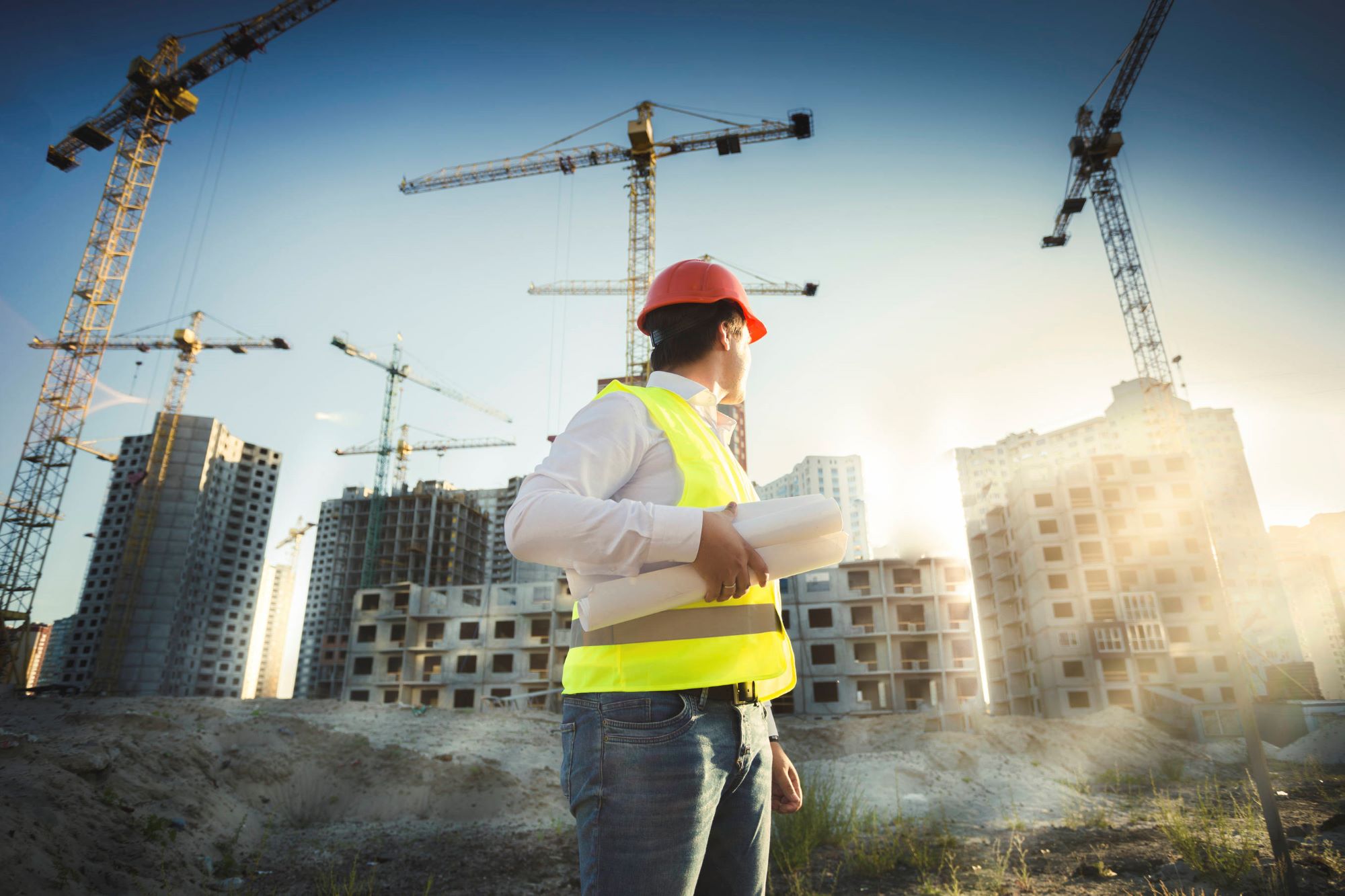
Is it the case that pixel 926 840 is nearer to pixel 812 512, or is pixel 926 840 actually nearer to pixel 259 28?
pixel 812 512

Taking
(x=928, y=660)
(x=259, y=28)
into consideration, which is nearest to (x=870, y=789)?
(x=928, y=660)

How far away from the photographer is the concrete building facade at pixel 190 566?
5966 cm

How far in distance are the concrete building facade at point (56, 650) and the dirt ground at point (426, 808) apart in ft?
194

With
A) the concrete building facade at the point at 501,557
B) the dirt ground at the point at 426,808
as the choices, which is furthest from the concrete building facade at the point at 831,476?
the dirt ground at the point at 426,808

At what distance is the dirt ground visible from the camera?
565 cm

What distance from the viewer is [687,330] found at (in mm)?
1860

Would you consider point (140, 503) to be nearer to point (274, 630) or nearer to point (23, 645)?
point (23, 645)

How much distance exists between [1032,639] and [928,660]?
6850 millimetres

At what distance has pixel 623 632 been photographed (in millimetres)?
1331

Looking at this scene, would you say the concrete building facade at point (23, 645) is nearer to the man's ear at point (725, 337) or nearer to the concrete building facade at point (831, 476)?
the man's ear at point (725, 337)

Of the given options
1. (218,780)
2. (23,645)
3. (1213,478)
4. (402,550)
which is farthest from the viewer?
(402,550)

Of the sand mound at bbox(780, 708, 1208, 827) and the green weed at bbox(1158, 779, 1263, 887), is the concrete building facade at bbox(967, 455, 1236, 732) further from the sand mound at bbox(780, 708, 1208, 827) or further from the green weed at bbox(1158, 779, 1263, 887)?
the green weed at bbox(1158, 779, 1263, 887)

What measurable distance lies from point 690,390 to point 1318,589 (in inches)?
2880

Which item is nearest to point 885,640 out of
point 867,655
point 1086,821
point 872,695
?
point 867,655
